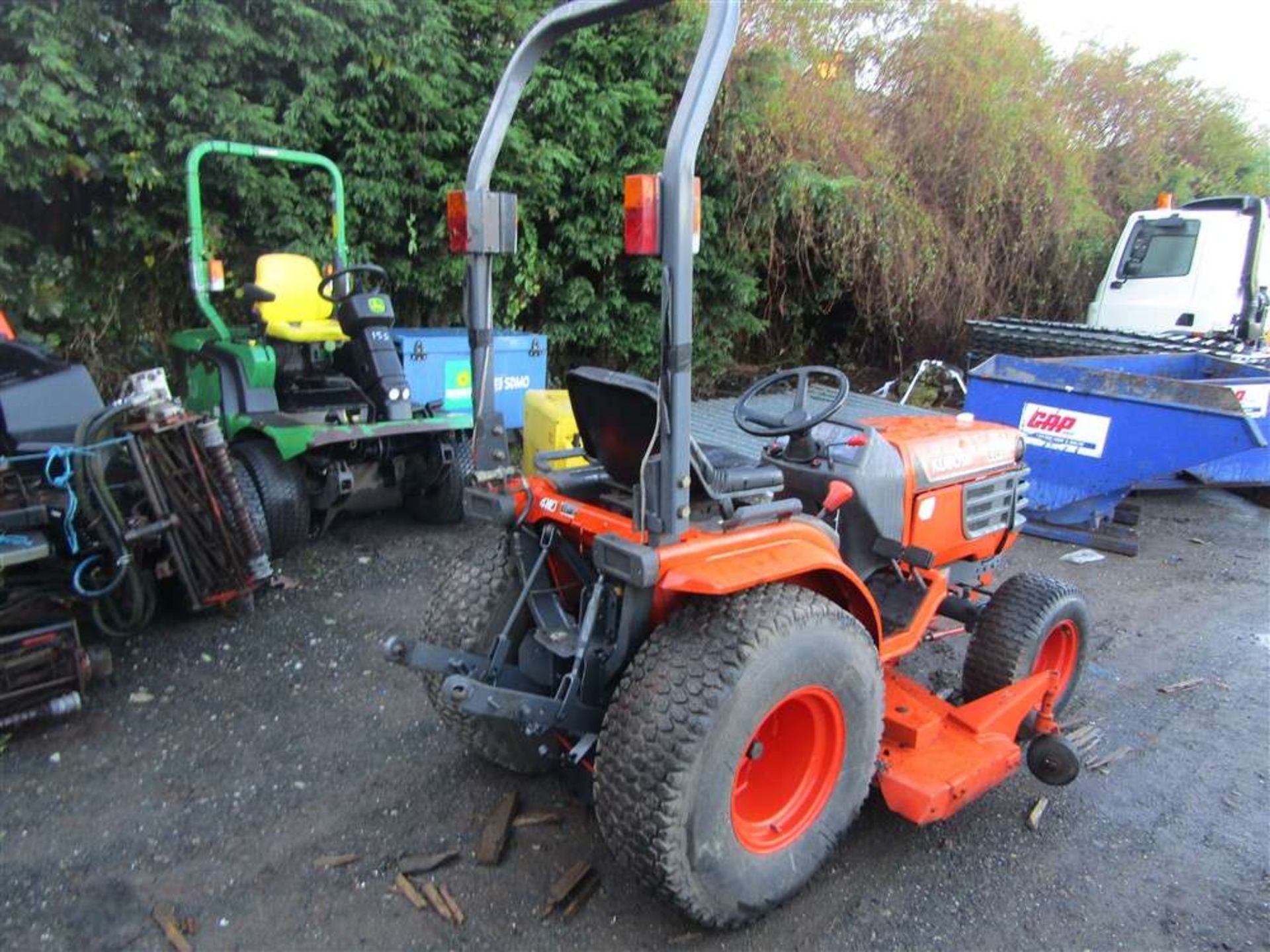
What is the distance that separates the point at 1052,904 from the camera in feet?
8.16

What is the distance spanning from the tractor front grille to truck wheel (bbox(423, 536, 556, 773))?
164 centimetres

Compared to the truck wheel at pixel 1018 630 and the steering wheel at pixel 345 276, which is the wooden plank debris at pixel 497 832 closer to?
the truck wheel at pixel 1018 630

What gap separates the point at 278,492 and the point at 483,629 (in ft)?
7.17

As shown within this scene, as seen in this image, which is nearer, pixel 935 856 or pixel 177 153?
pixel 935 856

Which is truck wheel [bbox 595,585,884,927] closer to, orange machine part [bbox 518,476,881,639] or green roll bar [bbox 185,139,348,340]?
orange machine part [bbox 518,476,881,639]

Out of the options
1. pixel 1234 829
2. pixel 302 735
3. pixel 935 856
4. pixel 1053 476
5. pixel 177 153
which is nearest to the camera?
pixel 935 856

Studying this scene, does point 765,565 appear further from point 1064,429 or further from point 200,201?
point 1064,429

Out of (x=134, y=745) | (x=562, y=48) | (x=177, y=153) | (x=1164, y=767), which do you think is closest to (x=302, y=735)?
(x=134, y=745)

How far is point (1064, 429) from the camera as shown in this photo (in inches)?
226

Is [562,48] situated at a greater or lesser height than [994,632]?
greater

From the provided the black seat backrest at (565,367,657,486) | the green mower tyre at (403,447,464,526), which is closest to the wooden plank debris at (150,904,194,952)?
the black seat backrest at (565,367,657,486)

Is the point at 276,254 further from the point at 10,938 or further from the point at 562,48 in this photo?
the point at 10,938

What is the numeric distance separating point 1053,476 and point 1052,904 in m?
3.81

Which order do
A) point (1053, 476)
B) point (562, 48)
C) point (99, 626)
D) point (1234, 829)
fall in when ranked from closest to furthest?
point (1234, 829) → point (99, 626) → point (1053, 476) → point (562, 48)
